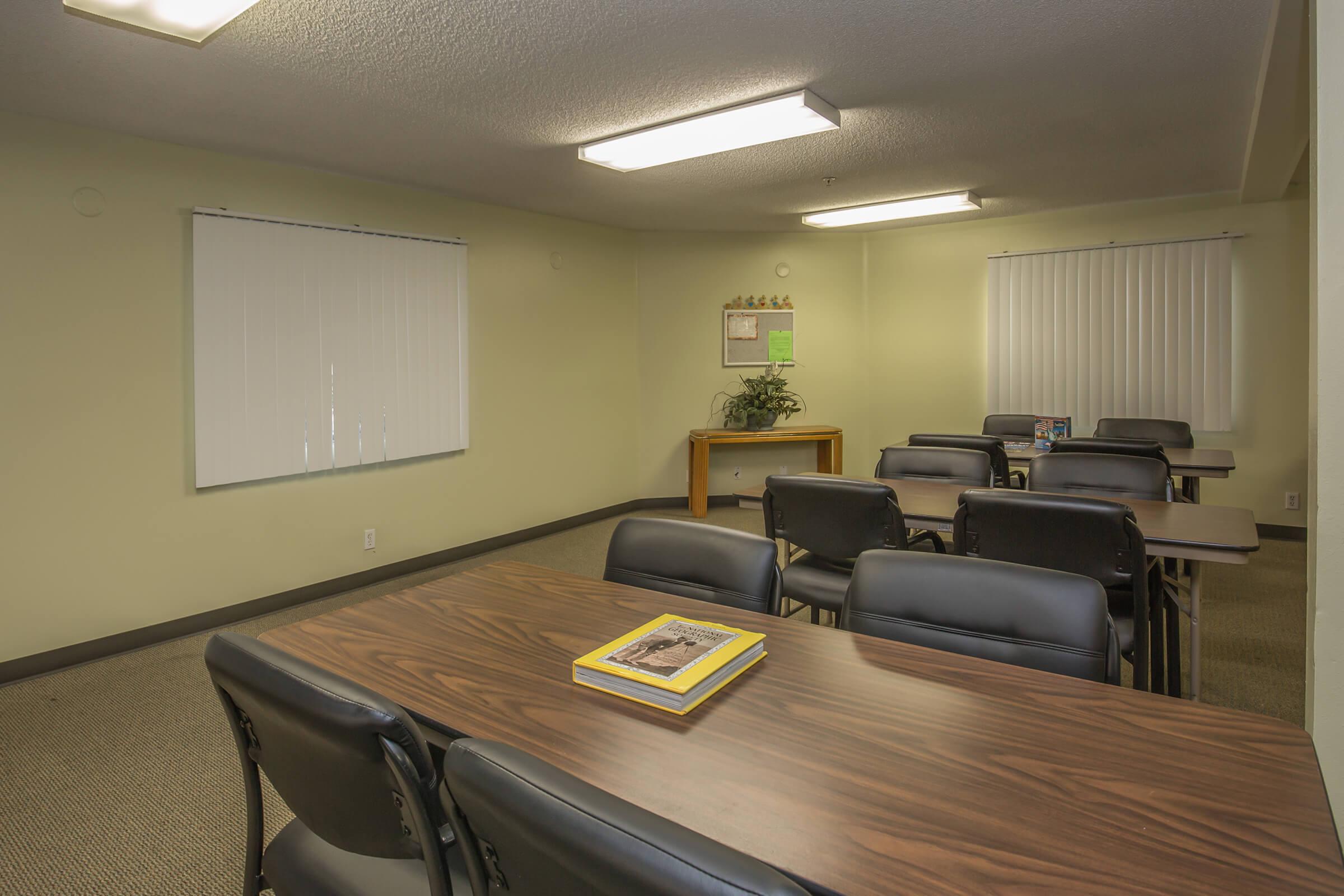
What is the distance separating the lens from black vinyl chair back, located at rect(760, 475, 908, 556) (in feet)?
8.66

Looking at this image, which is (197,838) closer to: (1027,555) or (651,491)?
(1027,555)

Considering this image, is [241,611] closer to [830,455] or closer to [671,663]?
[671,663]

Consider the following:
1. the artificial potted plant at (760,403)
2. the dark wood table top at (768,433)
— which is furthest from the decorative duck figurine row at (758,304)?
the dark wood table top at (768,433)

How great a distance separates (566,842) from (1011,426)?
18.6ft

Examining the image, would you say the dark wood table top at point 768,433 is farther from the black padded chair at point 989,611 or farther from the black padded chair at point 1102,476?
the black padded chair at point 989,611

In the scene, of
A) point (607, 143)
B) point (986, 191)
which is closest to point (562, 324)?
point (607, 143)

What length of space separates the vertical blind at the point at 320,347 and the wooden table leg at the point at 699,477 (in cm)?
208

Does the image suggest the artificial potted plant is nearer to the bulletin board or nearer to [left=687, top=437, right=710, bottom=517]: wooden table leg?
the bulletin board

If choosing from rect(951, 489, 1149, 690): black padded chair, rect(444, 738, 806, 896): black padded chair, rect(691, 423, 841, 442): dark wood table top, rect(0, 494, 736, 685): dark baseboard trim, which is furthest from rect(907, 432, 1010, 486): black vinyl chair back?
Result: rect(444, 738, 806, 896): black padded chair

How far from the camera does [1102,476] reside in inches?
124

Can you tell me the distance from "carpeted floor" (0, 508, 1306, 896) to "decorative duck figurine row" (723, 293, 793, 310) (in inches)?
155

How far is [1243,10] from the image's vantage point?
2.51 m

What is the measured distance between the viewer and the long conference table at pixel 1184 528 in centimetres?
235

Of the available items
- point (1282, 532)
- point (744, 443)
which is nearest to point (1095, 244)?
point (1282, 532)
